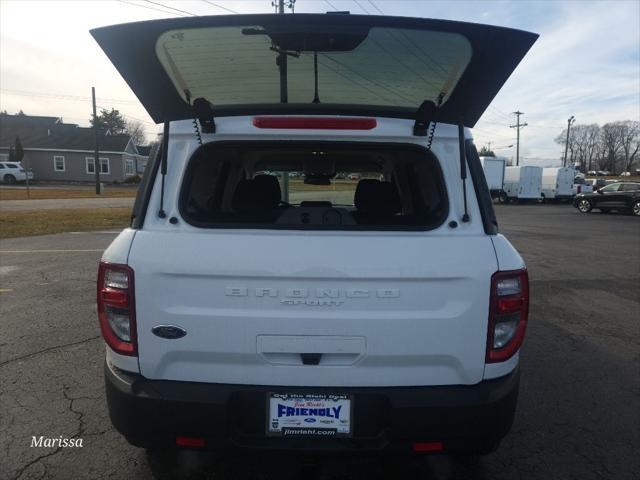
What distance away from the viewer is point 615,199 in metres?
24.2

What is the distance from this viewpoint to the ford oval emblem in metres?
1.99

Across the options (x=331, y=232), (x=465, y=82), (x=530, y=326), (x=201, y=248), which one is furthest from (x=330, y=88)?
(x=530, y=326)

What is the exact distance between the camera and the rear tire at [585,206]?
25.5 m

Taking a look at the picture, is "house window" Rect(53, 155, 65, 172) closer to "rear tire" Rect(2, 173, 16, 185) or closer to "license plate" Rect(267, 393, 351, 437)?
"rear tire" Rect(2, 173, 16, 185)

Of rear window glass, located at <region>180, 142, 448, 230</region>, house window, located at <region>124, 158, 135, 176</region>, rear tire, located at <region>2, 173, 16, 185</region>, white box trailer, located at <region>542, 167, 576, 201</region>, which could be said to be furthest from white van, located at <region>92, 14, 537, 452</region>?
house window, located at <region>124, 158, 135, 176</region>

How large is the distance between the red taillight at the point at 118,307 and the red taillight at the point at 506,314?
5.04 feet

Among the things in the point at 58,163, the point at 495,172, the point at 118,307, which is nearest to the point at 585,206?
the point at 495,172

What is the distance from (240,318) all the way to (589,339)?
14.2ft

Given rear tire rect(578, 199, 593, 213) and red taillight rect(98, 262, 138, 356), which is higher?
red taillight rect(98, 262, 138, 356)

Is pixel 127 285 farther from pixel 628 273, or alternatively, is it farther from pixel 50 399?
pixel 628 273

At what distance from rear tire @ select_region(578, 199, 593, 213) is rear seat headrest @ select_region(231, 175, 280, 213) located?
26.8 m

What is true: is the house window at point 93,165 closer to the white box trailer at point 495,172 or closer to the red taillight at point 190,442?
the white box trailer at point 495,172

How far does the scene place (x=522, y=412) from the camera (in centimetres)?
334

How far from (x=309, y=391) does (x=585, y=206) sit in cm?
2783
